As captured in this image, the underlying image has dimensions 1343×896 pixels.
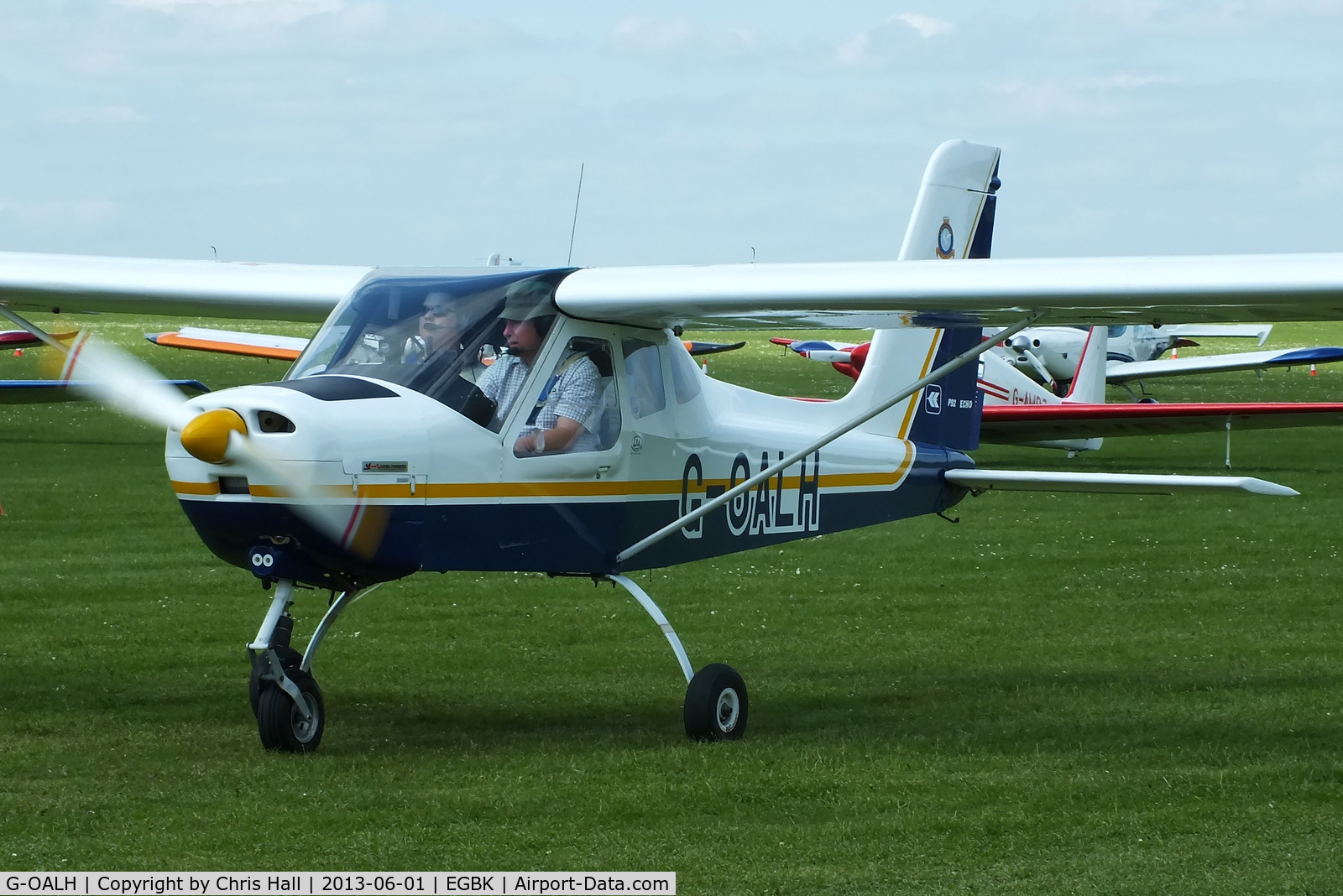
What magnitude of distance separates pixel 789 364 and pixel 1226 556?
163 feet

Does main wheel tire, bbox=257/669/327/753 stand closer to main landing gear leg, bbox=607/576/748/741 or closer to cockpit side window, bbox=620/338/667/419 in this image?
main landing gear leg, bbox=607/576/748/741

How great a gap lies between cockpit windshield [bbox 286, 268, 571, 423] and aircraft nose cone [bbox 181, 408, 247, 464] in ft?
2.38

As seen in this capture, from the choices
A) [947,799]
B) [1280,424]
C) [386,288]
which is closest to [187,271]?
[386,288]

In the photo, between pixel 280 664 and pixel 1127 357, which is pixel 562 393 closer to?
pixel 280 664

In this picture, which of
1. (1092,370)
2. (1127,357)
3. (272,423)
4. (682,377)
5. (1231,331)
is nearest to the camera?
(272,423)

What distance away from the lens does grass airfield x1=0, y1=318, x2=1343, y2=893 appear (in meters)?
5.57

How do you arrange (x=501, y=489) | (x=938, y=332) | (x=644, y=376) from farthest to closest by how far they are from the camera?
(x=938, y=332)
(x=644, y=376)
(x=501, y=489)

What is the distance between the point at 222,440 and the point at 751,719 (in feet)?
10.3

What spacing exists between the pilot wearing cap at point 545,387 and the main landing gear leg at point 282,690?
1.21 meters

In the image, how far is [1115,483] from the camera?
8.78 m

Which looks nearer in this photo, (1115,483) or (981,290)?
(981,290)

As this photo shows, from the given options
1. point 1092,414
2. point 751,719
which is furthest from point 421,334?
point 1092,414

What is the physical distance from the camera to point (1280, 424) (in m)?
17.8

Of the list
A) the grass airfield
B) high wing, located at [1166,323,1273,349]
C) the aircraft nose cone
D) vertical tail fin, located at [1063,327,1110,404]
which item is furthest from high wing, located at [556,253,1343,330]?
vertical tail fin, located at [1063,327,1110,404]
